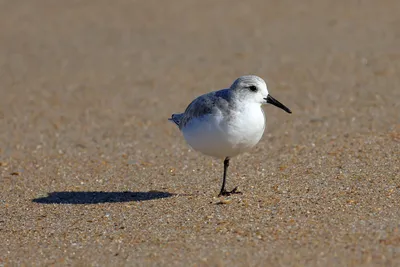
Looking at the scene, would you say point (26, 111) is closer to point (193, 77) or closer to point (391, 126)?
point (193, 77)

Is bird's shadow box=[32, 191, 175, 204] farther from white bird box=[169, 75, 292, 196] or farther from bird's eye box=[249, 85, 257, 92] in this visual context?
bird's eye box=[249, 85, 257, 92]

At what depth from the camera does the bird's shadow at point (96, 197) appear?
6.85 meters

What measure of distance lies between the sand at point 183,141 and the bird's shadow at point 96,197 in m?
0.03

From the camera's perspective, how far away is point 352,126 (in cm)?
889

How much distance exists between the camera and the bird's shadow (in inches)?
270

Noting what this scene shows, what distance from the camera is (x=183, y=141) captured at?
900 cm

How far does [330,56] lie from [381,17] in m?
2.71

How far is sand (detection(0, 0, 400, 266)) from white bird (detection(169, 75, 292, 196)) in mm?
576

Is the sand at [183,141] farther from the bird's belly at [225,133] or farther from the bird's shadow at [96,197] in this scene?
the bird's belly at [225,133]

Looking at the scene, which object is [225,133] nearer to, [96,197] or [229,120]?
[229,120]

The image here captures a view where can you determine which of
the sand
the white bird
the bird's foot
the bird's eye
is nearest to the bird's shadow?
the sand

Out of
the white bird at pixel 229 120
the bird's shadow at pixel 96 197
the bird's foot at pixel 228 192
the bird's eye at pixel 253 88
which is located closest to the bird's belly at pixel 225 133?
the white bird at pixel 229 120

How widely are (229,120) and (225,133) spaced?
0.37ft

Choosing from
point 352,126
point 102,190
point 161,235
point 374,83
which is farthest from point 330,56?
point 161,235
